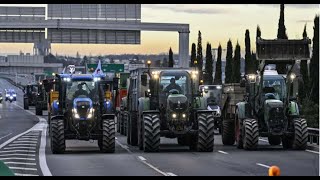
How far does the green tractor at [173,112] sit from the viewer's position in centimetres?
2853

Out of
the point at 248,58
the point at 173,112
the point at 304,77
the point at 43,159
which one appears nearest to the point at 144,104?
the point at 173,112

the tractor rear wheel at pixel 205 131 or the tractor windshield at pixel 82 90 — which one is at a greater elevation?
the tractor windshield at pixel 82 90

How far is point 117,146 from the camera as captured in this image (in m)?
33.2

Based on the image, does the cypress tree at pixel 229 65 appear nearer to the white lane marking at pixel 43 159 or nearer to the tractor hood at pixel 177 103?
the white lane marking at pixel 43 159

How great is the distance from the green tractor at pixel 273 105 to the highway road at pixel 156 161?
59 cm

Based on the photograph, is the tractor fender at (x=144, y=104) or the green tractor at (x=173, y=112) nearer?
the green tractor at (x=173, y=112)

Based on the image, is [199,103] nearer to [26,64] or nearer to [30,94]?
[30,94]

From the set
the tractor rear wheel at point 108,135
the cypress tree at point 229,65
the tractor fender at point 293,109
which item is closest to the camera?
the tractor rear wheel at point 108,135

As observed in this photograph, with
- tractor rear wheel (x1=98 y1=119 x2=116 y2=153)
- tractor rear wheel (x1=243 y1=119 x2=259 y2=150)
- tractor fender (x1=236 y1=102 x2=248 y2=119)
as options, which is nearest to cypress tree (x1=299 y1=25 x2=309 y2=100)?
tractor fender (x1=236 y1=102 x2=248 y2=119)

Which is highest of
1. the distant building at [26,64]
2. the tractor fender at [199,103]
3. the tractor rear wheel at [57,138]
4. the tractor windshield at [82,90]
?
the distant building at [26,64]

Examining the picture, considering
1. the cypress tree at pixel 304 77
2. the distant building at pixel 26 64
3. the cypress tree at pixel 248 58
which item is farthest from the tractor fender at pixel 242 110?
the distant building at pixel 26 64

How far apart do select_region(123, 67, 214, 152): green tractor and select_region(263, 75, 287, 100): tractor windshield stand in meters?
2.48

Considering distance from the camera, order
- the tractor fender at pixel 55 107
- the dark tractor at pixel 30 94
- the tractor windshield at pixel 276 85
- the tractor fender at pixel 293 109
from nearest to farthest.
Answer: the tractor fender at pixel 293 109
the tractor fender at pixel 55 107
the tractor windshield at pixel 276 85
the dark tractor at pixel 30 94

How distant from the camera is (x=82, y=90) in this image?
3000 cm
